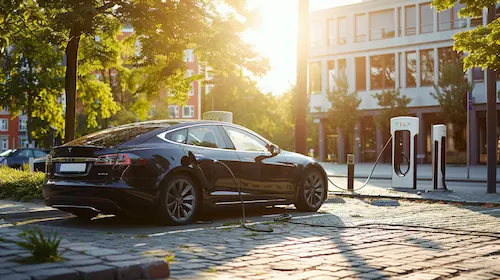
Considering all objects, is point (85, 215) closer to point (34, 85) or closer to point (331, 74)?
point (34, 85)

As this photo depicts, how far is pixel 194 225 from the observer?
9.16 metres

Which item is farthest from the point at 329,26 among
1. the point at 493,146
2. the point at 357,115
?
the point at 493,146

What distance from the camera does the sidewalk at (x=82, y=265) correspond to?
4707mm

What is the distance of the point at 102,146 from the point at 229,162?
1910mm

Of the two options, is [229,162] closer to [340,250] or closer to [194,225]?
[194,225]

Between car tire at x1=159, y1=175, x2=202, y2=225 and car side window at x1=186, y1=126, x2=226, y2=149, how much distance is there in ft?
2.15

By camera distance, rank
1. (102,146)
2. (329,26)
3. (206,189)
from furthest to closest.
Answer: (329,26), (206,189), (102,146)

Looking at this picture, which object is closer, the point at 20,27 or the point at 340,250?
the point at 340,250

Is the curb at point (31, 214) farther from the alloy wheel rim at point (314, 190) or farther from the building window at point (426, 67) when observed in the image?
the building window at point (426, 67)

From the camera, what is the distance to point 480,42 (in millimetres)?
14586

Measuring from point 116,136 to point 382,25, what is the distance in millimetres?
44927

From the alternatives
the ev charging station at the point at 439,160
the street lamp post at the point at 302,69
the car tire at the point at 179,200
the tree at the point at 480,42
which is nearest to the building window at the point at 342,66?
the ev charging station at the point at 439,160

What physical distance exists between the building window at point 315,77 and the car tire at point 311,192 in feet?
146

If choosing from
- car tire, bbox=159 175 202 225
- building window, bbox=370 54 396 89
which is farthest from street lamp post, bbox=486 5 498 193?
building window, bbox=370 54 396 89
